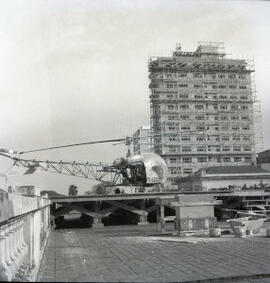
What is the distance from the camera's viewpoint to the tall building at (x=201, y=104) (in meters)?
45.2

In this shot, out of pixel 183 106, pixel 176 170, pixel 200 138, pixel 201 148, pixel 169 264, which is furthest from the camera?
pixel 201 148

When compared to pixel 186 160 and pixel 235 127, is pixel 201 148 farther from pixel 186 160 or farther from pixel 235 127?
pixel 235 127

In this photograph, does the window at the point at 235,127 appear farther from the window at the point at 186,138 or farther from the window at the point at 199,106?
the window at the point at 186,138

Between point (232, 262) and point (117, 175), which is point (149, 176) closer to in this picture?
point (117, 175)

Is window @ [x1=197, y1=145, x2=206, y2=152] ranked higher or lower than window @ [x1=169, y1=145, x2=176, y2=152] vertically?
higher

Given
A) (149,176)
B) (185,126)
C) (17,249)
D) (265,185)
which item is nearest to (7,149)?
(17,249)

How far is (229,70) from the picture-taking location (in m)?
44.2

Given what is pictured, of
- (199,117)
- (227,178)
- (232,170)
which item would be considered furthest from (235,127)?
(232,170)

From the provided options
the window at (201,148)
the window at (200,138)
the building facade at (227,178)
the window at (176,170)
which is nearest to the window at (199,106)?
the window at (200,138)

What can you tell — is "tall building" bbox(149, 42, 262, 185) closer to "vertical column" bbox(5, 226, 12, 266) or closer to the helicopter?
the helicopter

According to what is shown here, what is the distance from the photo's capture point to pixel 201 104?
49344 millimetres

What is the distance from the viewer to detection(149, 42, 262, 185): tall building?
4519cm

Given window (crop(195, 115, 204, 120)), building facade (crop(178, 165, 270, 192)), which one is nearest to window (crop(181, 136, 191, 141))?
window (crop(195, 115, 204, 120))

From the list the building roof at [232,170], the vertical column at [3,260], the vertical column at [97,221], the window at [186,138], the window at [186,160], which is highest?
the window at [186,138]
